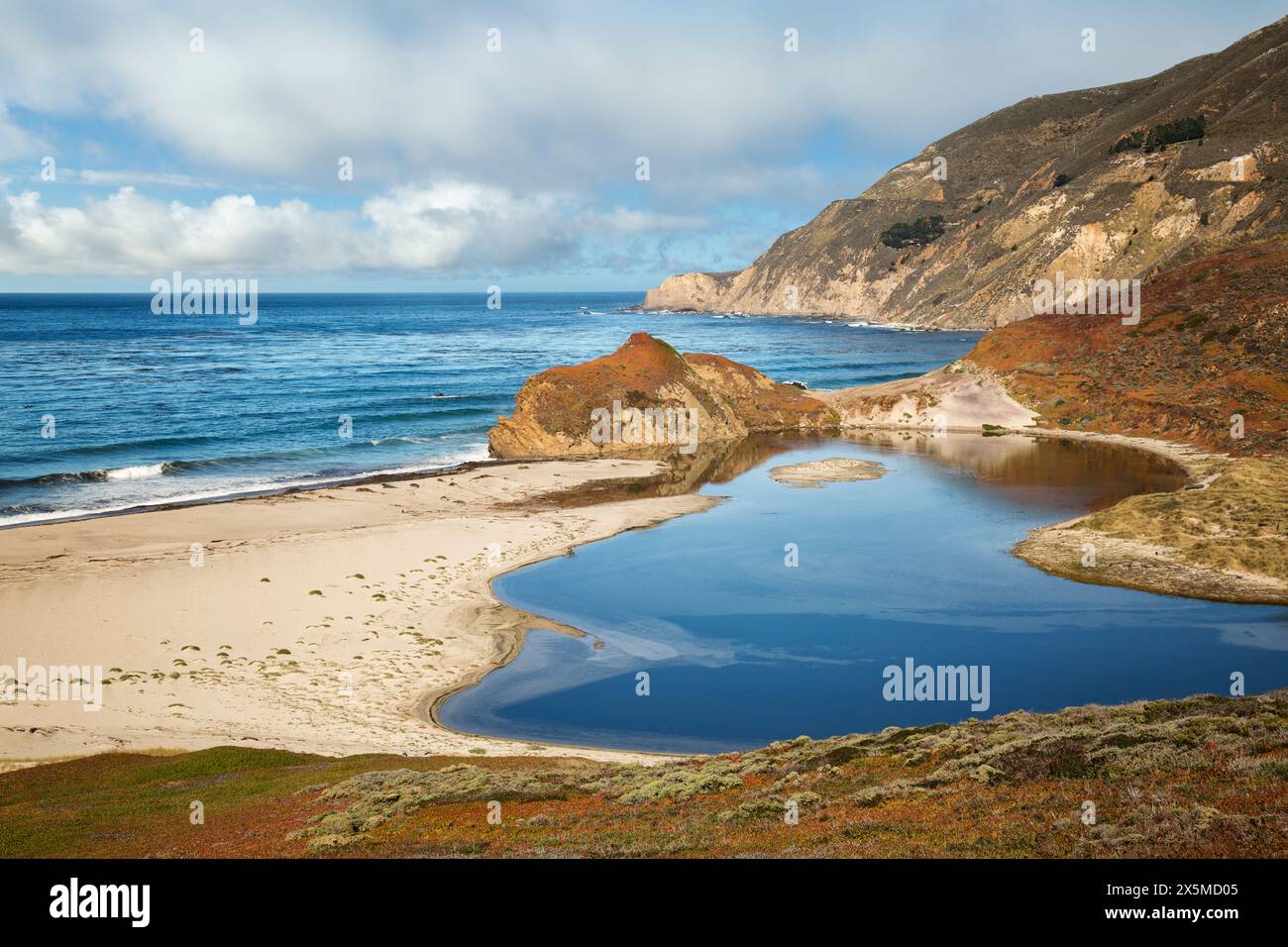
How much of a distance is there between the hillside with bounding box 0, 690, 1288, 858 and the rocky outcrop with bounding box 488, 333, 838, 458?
41.5m

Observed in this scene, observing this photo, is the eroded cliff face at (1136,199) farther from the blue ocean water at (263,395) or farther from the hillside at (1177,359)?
the hillside at (1177,359)

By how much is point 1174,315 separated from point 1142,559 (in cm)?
4395

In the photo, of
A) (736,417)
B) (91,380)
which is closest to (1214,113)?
(736,417)

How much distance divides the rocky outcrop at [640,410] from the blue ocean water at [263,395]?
4531 millimetres

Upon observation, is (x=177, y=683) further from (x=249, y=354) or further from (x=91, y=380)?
(x=249, y=354)

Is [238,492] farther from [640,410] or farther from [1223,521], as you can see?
[1223,521]

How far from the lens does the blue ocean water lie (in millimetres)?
51375

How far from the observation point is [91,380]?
86750 mm

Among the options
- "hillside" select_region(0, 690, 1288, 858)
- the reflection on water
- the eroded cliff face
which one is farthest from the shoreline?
the eroded cliff face

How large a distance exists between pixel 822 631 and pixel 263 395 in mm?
65591

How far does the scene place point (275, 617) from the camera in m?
28.2

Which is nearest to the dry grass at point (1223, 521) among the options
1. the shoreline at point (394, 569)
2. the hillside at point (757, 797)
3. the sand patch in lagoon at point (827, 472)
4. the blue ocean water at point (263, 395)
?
the shoreline at point (394, 569)

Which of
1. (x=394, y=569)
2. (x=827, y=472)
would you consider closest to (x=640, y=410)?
(x=827, y=472)
